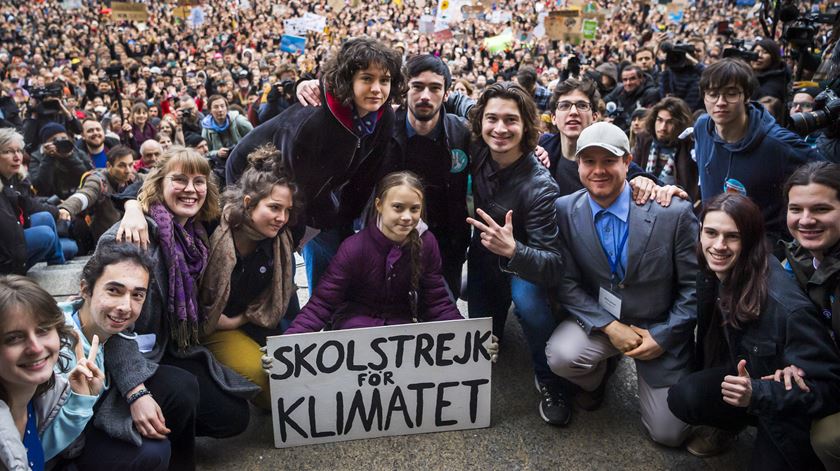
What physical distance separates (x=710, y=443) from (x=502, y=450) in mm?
898

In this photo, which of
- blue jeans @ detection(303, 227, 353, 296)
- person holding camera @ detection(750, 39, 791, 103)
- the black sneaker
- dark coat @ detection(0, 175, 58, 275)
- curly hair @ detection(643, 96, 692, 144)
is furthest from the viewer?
person holding camera @ detection(750, 39, 791, 103)

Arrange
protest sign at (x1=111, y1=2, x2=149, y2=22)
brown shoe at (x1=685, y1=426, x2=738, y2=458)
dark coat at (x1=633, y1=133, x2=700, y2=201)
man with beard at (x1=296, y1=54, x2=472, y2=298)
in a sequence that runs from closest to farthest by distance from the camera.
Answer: brown shoe at (x1=685, y1=426, x2=738, y2=458)
man with beard at (x1=296, y1=54, x2=472, y2=298)
dark coat at (x1=633, y1=133, x2=700, y2=201)
protest sign at (x1=111, y1=2, x2=149, y2=22)

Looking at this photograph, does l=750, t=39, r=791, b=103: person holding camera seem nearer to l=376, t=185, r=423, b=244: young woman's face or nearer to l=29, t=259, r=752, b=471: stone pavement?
l=29, t=259, r=752, b=471: stone pavement

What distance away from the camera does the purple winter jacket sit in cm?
284

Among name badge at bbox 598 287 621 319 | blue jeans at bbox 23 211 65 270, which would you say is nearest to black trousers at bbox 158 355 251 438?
name badge at bbox 598 287 621 319

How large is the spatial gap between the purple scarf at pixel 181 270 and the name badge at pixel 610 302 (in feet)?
6.02

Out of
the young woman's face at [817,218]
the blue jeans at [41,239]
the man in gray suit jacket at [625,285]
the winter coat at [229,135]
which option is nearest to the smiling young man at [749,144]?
the man in gray suit jacket at [625,285]

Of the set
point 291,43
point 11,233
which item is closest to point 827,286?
point 11,233

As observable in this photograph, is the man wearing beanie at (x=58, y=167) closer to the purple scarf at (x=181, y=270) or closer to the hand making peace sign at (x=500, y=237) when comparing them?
the purple scarf at (x=181, y=270)

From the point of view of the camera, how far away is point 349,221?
343 cm

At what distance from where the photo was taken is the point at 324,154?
3074mm

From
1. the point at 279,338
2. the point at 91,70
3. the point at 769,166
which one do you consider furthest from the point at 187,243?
the point at 91,70

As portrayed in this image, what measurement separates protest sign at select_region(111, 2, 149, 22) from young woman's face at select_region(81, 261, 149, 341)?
65.1ft

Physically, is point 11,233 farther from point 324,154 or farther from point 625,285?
point 625,285
